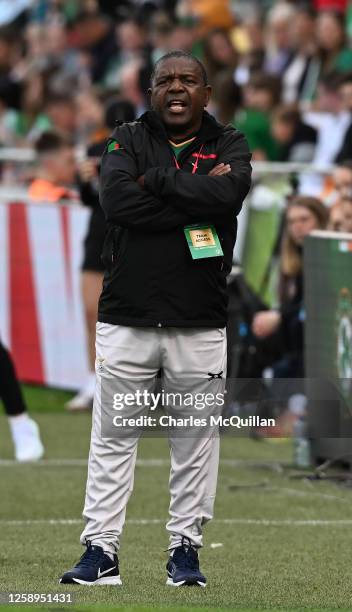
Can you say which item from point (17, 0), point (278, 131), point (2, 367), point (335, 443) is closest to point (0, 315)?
point (278, 131)

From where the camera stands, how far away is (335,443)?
10.3 m

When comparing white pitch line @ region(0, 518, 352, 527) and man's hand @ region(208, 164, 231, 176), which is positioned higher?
man's hand @ region(208, 164, 231, 176)

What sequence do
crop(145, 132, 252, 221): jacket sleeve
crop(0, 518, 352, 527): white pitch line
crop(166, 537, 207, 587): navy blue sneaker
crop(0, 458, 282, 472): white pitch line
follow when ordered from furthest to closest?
crop(0, 458, 282, 472): white pitch line → crop(0, 518, 352, 527): white pitch line → crop(166, 537, 207, 587): navy blue sneaker → crop(145, 132, 252, 221): jacket sleeve

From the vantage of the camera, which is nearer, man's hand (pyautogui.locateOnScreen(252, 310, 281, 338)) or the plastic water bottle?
the plastic water bottle

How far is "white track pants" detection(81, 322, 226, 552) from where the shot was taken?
6.46 metres

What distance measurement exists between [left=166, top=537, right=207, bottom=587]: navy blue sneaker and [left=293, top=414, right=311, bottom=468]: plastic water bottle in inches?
159

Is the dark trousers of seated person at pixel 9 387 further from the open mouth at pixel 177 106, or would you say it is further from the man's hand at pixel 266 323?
the open mouth at pixel 177 106

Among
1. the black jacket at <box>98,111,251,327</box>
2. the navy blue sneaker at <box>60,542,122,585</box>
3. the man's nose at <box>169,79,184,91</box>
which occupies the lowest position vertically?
the navy blue sneaker at <box>60,542,122,585</box>

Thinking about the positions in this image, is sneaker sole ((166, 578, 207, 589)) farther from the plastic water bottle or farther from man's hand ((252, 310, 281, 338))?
man's hand ((252, 310, 281, 338))

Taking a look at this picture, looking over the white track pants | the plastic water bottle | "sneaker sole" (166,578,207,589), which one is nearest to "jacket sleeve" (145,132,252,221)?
the white track pants

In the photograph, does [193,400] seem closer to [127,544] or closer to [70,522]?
[127,544]

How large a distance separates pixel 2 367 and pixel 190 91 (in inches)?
178

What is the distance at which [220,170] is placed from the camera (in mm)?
6430

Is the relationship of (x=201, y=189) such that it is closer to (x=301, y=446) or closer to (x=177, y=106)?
(x=177, y=106)
